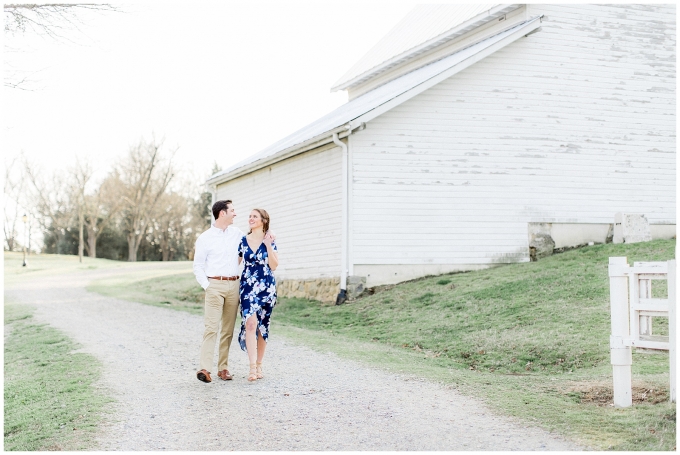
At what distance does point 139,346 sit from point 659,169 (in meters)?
13.6

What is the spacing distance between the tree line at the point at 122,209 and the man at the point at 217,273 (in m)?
47.8

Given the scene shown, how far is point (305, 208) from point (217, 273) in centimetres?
1006

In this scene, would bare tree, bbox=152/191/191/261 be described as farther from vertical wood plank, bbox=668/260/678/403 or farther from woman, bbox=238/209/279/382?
vertical wood plank, bbox=668/260/678/403

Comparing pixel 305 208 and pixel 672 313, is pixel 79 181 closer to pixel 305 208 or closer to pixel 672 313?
pixel 305 208

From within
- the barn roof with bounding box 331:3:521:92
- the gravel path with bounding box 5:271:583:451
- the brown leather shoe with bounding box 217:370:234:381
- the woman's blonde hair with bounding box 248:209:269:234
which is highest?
the barn roof with bounding box 331:3:521:92

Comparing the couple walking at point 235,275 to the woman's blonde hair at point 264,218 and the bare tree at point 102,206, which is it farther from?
the bare tree at point 102,206

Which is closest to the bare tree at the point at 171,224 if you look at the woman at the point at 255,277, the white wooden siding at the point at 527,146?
the white wooden siding at the point at 527,146

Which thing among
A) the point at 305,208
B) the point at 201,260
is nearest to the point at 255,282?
the point at 201,260

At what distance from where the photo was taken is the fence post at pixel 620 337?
21.8ft

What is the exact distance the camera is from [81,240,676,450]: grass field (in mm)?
6344

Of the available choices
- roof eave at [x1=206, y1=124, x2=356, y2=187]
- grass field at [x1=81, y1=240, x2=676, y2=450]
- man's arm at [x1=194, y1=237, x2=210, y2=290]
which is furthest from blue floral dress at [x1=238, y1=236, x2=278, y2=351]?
roof eave at [x1=206, y1=124, x2=356, y2=187]

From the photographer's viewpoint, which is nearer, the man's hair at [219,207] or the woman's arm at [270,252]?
the woman's arm at [270,252]

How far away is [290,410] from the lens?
6488mm

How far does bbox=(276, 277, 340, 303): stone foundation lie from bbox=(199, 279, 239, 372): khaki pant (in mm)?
8237
